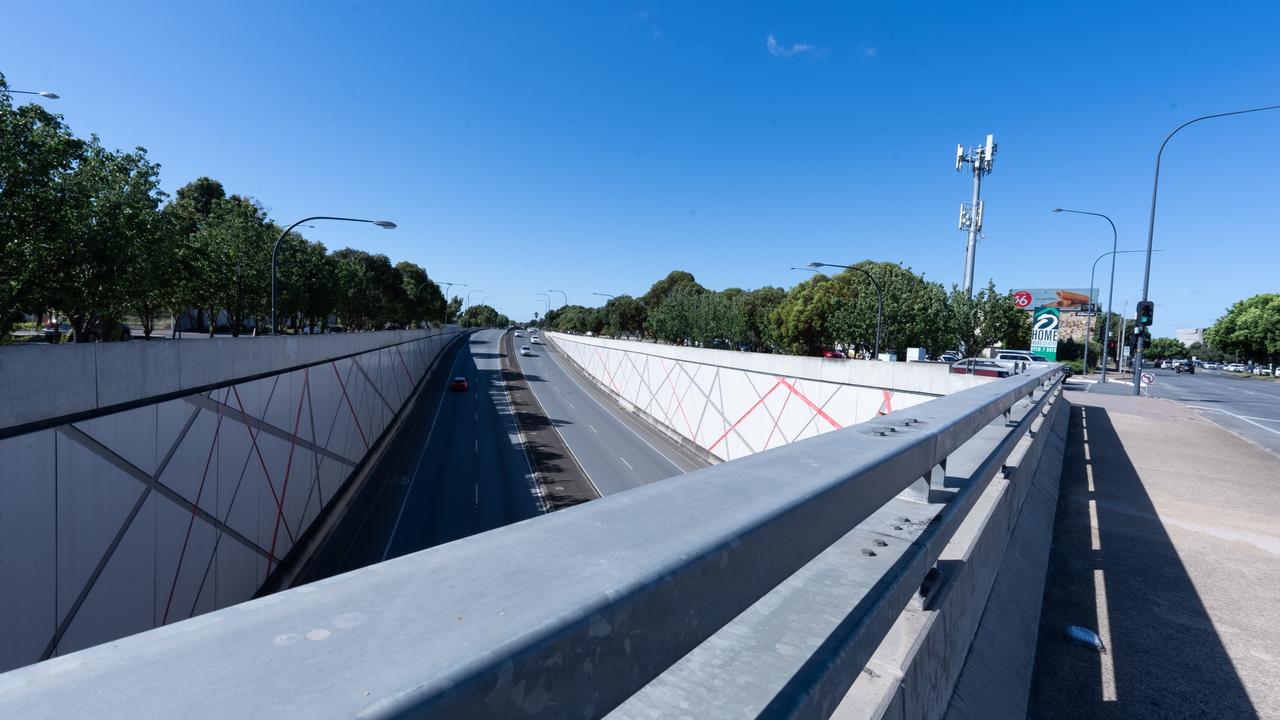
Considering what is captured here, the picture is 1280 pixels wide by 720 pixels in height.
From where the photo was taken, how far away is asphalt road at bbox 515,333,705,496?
103 feet

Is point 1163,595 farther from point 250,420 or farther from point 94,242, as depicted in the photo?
point 94,242

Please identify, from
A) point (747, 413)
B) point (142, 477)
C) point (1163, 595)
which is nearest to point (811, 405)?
point (747, 413)

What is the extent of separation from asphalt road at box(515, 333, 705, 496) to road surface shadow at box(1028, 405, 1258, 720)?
46.6 feet

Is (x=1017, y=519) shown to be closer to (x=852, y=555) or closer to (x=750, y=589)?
(x=852, y=555)

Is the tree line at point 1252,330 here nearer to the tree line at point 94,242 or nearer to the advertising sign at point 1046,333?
the advertising sign at point 1046,333

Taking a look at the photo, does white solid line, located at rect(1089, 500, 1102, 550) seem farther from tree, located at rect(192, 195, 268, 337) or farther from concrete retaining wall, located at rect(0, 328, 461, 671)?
tree, located at rect(192, 195, 268, 337)

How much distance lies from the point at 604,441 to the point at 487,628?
128ft

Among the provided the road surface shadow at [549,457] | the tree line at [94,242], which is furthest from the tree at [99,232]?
the road surface shadow at [549,457]

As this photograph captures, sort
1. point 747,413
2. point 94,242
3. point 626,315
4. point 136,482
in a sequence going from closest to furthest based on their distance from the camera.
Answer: point 136,482 < point 94,242 < point 747,413 < point 626,315

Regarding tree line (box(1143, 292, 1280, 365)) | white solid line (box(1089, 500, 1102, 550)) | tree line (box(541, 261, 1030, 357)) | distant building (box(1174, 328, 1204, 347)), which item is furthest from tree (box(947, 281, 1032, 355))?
distant building (box(1174, 328, 1204, 347))

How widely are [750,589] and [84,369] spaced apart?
10.8m

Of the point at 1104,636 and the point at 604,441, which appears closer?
the point at 1104,636

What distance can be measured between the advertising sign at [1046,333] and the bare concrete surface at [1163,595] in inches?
1180

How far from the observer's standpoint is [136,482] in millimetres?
9281
